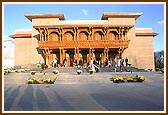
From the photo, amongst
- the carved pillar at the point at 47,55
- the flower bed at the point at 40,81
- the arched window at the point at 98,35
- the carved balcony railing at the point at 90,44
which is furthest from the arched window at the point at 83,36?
the flower bed at the point at 40,81

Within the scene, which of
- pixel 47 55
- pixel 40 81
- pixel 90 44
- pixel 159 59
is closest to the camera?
pixel 40 81

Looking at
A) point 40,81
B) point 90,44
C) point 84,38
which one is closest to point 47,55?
point 84,38

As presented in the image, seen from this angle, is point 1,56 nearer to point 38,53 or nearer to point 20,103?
point 20,103

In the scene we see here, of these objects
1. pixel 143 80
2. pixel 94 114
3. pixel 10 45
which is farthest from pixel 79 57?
pixel 94 114

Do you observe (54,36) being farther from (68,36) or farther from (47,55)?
(47,55)

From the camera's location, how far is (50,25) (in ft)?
116

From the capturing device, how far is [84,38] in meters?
36.7

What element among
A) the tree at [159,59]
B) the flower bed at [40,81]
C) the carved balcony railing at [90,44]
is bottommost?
the flower bed at [40,81]

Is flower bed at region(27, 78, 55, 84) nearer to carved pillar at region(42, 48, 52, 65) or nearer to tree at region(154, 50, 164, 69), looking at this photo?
carved pillar at region(42, 48, 52, 65)

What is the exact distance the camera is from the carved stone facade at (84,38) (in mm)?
35062

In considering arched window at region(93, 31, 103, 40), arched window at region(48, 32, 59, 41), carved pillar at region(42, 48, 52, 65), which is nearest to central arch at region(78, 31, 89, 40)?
arched window at region(93, 31, 103, 40)

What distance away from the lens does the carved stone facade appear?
3506 centimetres

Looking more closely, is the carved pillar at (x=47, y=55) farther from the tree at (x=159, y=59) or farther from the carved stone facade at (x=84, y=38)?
the tree at (x=159, y=59)

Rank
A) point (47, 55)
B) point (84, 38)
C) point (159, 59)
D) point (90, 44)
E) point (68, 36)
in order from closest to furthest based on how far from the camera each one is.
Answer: point (90, 44) → point (47, 55) → point (84, 38) → point (68, 36) → point (159, 59)
